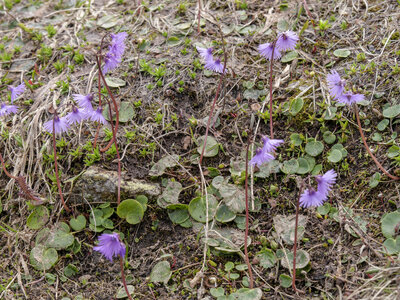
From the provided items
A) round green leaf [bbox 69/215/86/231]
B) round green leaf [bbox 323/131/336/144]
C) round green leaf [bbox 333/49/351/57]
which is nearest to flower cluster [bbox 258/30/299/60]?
round green leaf [bbox 333/49/351/57]

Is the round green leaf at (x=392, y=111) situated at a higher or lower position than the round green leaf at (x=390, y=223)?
higher

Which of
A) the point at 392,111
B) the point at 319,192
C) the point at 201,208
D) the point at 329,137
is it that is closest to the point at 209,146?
the point at 201,208

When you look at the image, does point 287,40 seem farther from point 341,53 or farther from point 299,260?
point 299,260

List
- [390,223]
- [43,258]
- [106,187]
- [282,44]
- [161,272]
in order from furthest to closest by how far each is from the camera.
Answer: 1. [282,44]
2. [106,187]
3. [43,258]
4. [161,272]
5. [390,223]

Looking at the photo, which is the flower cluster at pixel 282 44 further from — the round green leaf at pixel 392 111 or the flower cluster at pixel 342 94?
the round green leaf at pixel 392 111

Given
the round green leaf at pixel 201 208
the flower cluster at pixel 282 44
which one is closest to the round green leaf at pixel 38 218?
the round green leaf at pixel 201 208

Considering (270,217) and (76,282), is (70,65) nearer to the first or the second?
(76,282)
